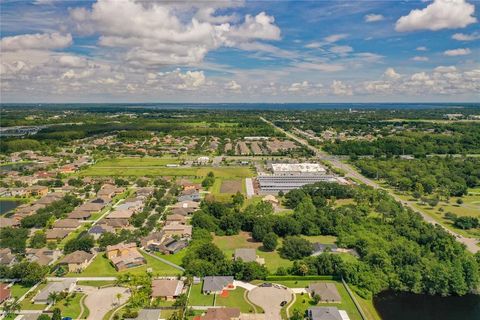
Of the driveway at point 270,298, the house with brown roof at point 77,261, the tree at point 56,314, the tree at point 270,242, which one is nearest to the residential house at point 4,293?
the house with brown roof at point 77,261

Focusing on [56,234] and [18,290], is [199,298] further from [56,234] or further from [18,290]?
[56,234]

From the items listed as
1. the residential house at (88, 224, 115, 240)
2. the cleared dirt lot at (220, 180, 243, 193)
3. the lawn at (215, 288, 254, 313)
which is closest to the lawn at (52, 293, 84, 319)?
the lawn at (215, 288, 254, 313)

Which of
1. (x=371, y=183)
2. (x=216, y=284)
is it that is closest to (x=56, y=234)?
(x=216, y=284)

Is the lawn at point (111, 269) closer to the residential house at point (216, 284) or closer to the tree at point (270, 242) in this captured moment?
the residential house at point (216, 284)

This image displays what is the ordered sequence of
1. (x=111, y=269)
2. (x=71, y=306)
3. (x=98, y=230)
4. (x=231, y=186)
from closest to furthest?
1. (x=71, y=306)
2. (x=111, y=269)
3. (x=98, y=230)
4. (x=231, y=186)

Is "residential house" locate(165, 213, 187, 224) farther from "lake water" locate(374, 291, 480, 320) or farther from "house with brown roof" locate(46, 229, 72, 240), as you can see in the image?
"lake water" locate(374, 291, 480, 320)

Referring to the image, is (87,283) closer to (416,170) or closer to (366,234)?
(366,234)
